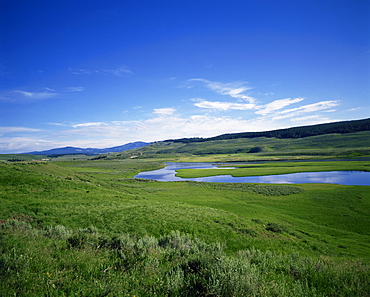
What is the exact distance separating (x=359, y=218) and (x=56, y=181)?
38.3 metres

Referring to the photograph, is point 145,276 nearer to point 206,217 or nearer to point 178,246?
point 178,246

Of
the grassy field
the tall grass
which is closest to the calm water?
the grassy field

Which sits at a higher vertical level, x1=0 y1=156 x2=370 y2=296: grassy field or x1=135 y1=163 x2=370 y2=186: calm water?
x1=0 y1=156 x2=370 y2=296: grassy field

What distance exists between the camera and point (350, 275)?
618 cm

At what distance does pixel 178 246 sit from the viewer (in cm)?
956

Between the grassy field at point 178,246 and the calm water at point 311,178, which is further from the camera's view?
the calm water at point 311,178

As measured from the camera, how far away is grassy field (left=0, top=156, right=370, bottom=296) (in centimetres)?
489

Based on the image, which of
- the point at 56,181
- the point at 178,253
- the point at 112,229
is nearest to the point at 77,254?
the point at 178,253

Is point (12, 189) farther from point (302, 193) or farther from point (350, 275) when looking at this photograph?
point (302, 193)

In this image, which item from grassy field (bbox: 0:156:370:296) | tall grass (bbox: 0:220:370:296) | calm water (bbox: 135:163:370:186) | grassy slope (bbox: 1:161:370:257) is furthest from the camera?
calm water (bbox: 135:163:370:186)

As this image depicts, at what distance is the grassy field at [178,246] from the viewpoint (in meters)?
4.89

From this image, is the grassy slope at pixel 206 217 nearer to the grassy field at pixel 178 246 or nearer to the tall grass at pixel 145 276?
the grassy field at pixel 178 246

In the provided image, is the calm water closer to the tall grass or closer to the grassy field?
the grassy field

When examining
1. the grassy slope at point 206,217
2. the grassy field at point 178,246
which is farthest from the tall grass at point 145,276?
the grassy slope at point 206,217
